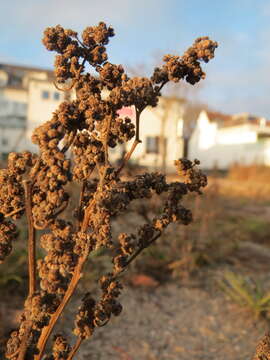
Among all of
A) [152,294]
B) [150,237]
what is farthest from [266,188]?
[150,237]

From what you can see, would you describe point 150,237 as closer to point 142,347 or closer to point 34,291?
point 34,291

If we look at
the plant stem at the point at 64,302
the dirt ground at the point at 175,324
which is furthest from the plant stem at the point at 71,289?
the dirt ground at the point at 175,324

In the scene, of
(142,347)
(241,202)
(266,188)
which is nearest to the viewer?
(142,347)

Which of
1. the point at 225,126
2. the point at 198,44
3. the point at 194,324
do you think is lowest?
the point at 194,324

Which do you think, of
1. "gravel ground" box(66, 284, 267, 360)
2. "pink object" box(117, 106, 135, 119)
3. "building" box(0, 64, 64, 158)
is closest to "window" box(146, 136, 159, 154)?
"building" box(0, 64, 64, 158)

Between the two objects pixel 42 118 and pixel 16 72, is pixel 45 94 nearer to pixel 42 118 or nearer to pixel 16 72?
pixel 42 118

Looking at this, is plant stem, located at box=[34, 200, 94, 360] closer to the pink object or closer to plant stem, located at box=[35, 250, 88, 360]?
plant stem, located at box=[35, 250, 88, 360]

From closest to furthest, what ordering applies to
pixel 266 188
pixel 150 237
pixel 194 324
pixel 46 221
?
pixel 46 221
pixel 150 237
pixel 194 324
pixel 266 188
